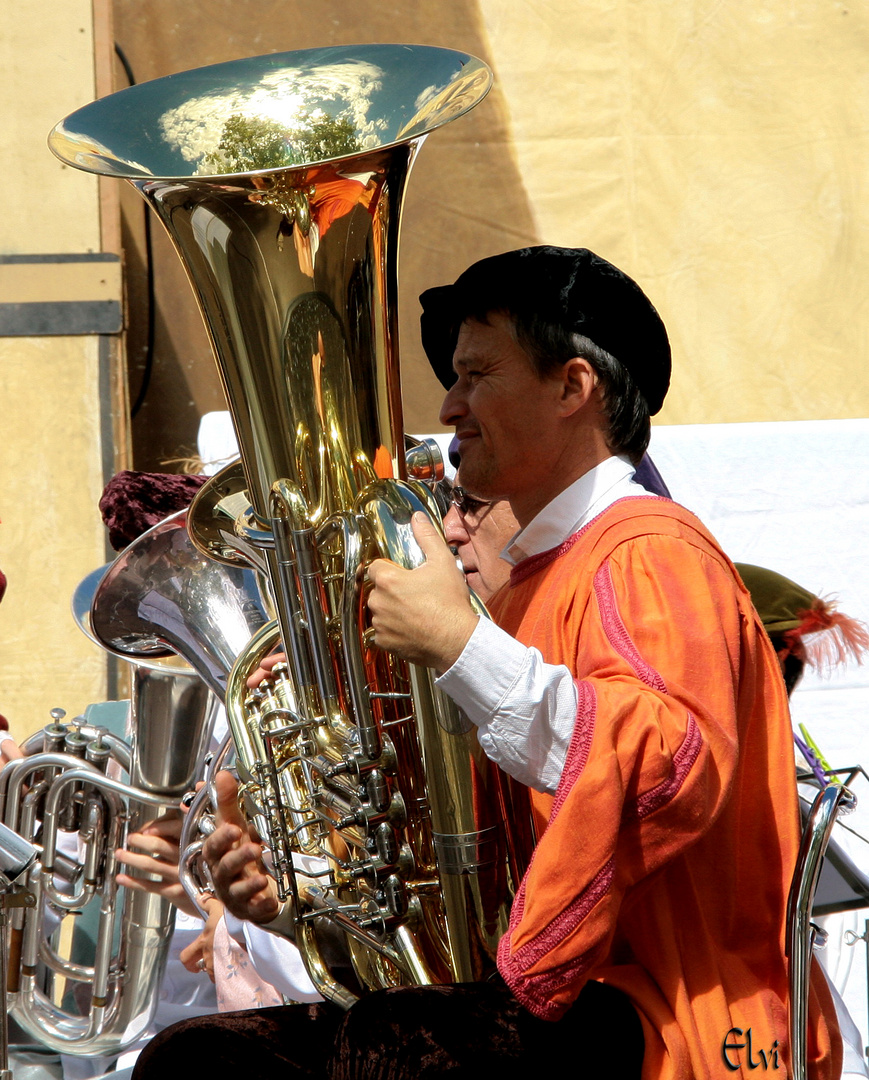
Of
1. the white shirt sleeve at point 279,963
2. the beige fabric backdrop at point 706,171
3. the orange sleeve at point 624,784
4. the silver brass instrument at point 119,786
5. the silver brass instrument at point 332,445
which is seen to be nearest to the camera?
the orange sleeve at point 624,784

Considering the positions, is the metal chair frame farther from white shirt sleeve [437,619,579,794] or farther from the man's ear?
the man's ear

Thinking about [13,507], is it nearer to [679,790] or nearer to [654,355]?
[654,355]

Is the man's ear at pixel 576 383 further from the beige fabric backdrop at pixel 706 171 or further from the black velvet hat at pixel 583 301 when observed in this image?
the beige fabric backdrop at pixel 706 171

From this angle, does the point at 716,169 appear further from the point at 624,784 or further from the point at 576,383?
the point at 624,784

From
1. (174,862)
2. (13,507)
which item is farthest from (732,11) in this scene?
(174,862)

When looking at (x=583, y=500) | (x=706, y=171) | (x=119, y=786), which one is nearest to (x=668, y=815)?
(x=583, y=500)

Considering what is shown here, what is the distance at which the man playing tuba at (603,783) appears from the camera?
1.30m

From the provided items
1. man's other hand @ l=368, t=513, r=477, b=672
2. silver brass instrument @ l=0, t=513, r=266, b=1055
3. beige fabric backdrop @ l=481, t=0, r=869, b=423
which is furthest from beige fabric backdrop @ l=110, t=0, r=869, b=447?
man's other hand @ l=368, t=513, r=477, b=672

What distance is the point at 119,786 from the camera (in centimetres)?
240

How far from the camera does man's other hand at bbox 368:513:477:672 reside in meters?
1.36

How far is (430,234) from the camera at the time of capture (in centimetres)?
474

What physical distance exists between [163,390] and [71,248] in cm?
66

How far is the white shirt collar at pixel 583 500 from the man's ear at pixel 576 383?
0.09 meters

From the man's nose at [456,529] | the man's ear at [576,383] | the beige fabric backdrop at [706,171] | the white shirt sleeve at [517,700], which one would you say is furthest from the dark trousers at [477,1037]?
the beige fabric backdrop at [706,171]
